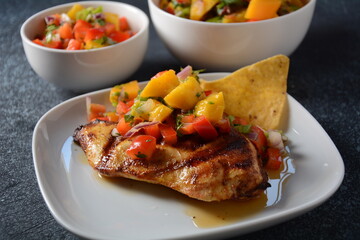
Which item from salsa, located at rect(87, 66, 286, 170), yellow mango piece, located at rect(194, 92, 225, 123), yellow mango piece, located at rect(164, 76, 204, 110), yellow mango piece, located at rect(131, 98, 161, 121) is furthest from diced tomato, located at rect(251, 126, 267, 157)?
yellow mango piece, located at rect(131, 98, 161, 121)

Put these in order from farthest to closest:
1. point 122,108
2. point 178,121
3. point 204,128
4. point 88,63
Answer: point 88,63, point 122,108, point 178,121, point 204,128

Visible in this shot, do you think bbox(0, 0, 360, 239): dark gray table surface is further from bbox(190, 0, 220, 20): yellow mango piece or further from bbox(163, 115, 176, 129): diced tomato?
bbox(163, 115, 176, 129): diced tomato

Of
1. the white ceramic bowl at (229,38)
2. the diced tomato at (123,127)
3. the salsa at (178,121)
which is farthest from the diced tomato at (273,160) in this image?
the white ceramic bowl at (229,38)

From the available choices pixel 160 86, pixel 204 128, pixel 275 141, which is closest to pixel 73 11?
pixel 160 86

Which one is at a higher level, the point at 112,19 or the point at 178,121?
the point at 178,121

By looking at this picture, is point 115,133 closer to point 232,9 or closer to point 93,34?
point 93,34

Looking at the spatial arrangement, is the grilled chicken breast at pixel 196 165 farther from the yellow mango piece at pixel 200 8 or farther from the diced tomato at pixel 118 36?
the yellow mango piece at pixel 200 8

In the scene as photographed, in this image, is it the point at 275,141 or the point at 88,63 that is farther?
the point at 88,63
